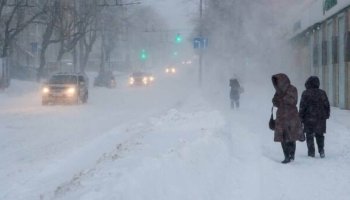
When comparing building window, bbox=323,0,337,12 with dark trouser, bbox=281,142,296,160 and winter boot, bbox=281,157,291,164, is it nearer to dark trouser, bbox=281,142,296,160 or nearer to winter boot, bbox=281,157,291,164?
dark trouser, bbox=281,142,296,160

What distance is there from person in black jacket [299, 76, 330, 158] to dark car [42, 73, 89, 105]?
19.0 meters

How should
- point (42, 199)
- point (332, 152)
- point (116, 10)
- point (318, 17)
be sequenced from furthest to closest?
point (116, 10) < point (318, 17) < point (332, 152) < point (42, 199)

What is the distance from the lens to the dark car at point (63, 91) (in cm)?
2916

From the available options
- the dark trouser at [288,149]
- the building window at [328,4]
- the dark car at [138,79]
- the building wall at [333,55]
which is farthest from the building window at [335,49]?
the dark car at [138,79]

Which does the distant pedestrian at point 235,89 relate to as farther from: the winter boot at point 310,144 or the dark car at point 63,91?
the winter boot at point 310,144

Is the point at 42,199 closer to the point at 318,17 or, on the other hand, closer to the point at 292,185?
the point at 292,185

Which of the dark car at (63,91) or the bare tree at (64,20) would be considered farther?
the bare tree at (64,20)

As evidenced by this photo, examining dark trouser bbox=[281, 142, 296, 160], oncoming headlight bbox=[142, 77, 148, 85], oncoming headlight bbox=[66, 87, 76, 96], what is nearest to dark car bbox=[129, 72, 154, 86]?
oncoming headlight bbox=[142, 77, 148, 85]

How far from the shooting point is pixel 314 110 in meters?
11.7

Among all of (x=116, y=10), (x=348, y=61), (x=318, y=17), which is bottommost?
(x=348, y=61)

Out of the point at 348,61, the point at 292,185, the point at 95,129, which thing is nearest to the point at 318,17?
the point at 348,61

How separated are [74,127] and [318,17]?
52.5 feet

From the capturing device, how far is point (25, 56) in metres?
72.3

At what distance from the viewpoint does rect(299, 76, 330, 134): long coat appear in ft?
38.2
